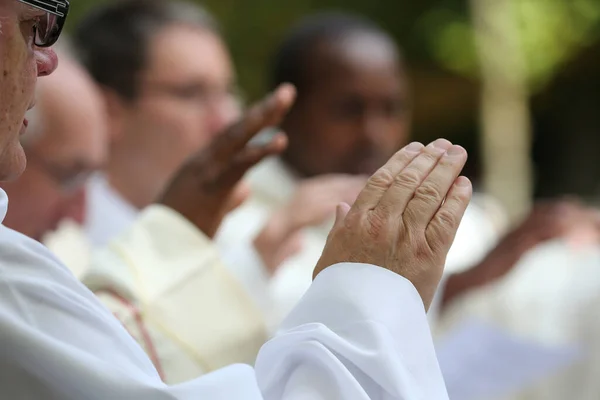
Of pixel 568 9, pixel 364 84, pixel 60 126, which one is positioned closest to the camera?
pixel 60 126

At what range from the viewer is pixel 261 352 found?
1960 millimetres

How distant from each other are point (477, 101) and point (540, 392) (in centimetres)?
1221

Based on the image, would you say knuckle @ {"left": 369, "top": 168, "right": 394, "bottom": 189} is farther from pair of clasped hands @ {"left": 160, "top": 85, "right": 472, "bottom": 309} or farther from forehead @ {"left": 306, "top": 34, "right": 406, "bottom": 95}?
forehead @ {"left": 306, "top": 34, "right": 406, "bottom": 95}

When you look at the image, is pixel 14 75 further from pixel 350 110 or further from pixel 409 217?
pixel 350 110

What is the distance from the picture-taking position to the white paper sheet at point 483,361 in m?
3.80

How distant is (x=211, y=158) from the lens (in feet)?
9.28

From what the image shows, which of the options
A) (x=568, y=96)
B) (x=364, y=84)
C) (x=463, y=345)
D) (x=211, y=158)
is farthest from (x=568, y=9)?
(x=211, y=158)

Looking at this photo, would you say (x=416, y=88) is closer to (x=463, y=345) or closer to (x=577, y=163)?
(x=577, y=163)

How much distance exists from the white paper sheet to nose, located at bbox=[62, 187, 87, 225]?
3.94ft

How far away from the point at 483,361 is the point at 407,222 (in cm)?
200

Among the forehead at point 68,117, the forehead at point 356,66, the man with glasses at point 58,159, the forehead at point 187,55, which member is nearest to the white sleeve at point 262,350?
the man with glasses at point 58,159

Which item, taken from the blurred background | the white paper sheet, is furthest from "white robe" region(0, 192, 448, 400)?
the blurred background

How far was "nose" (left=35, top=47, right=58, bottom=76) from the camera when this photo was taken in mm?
1849

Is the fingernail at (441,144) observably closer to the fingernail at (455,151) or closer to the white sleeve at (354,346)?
the fingernail at (455,151)
